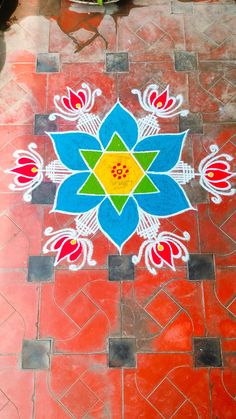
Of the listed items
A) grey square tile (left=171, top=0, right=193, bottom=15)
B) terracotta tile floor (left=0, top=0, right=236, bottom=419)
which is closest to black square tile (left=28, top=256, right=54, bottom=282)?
terracotta tile floor (left=0, top=0, right=236, bottom=419)

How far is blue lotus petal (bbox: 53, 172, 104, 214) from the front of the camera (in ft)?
9.69

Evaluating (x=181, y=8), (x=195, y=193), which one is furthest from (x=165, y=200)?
(x=181, y=8)

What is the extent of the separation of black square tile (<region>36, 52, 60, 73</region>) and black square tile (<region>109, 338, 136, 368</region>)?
206 centimetres

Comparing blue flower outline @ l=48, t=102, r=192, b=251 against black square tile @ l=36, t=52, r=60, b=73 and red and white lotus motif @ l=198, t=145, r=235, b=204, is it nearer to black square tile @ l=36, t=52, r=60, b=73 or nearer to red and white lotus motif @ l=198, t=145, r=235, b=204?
red and white lotus motif @ l=198, t=145, r=235, b=204

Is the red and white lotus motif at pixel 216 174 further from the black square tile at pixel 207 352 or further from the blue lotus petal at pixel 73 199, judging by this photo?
the black square tile at pixel 207 352

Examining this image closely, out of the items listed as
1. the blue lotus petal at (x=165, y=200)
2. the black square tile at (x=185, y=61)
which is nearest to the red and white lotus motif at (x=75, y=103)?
the black square tile at (x=185, y=61)

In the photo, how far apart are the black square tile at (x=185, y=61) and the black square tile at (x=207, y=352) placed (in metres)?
2.01

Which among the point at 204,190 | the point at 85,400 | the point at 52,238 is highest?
the point at 204,190

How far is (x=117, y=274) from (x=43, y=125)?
1.23m

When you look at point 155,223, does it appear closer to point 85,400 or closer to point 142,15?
point 85,400

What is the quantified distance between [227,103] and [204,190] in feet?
2.40

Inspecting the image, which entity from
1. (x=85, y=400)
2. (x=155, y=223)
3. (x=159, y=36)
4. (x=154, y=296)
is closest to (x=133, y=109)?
(x=159, y=36)

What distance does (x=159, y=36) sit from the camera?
3.42 metres

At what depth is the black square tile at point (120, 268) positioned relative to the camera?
2.80 m
